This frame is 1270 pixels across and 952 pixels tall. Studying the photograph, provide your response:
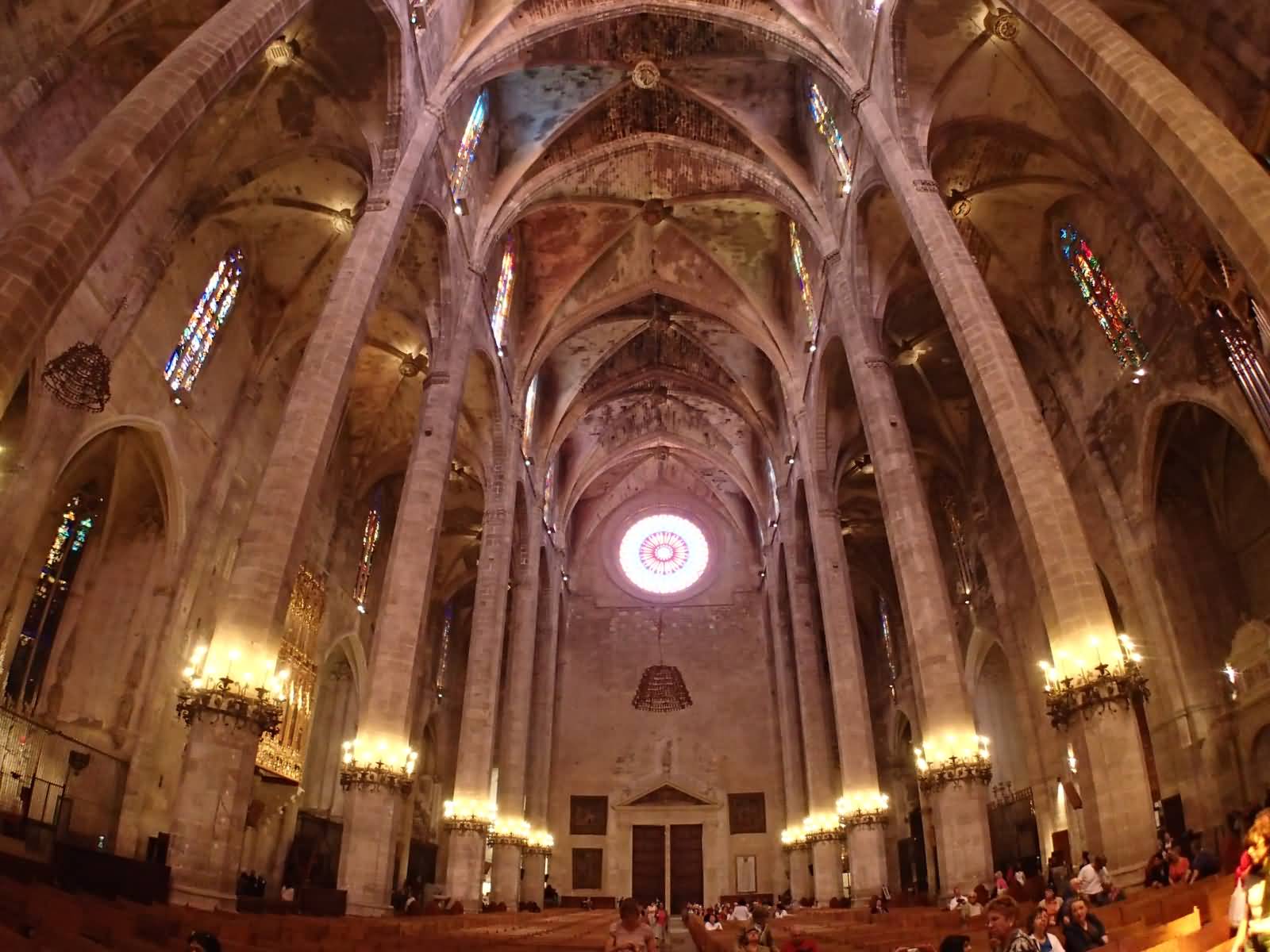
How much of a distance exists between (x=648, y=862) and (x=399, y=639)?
22.1 m

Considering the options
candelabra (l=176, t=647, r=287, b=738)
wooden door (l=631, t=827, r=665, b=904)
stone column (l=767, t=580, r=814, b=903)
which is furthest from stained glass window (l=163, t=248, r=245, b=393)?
wooden door (l=631, t=827, r=665, b=904)

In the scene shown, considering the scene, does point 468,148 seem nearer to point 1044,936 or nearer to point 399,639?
point 399,639

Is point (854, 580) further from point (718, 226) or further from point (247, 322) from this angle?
point (247, 322)

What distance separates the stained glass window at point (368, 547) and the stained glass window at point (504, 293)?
7659mm

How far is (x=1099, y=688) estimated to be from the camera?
1072 cm

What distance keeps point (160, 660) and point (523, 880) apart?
16380mm

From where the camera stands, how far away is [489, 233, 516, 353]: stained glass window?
25.1 m

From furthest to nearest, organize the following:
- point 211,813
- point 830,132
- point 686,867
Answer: point 686,867, point 830,132, point 211,813

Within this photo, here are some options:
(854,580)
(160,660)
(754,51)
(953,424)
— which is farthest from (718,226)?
(160,660)

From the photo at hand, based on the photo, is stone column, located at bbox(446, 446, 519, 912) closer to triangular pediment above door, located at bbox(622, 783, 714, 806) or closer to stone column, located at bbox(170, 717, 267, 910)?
stone column, located at bbox(170, 717, 267, 910)

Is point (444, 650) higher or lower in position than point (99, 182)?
higher

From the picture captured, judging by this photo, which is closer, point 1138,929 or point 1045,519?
point 1138,929

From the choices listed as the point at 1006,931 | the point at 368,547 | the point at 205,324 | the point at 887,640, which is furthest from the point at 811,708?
the point at 1006,931

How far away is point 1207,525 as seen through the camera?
18625 millimetres
